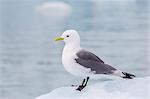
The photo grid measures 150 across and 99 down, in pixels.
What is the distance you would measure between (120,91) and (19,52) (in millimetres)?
8393

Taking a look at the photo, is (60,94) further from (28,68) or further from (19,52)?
(19,52)

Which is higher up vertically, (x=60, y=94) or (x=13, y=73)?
(x=60, y=94)

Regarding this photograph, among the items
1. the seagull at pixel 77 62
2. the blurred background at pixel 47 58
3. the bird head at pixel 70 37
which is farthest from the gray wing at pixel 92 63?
the blurred background at pixel 47 58

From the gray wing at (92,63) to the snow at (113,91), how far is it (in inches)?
6.0

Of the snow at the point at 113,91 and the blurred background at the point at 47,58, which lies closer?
the snow at the point at 113,91

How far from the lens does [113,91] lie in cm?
362

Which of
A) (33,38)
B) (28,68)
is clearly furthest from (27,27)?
(28,68)

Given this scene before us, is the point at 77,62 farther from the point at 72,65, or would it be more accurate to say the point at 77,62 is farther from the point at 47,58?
the point at 47,58

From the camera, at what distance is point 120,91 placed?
3.61 m

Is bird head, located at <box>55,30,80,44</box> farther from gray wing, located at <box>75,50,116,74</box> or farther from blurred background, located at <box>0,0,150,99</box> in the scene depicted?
blurred background, located at <box>0,0,150,99</box>

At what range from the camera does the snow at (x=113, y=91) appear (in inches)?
140

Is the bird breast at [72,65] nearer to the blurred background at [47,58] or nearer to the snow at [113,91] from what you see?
the snow at [113,91]

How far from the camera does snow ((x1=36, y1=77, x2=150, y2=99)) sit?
3.56 meters

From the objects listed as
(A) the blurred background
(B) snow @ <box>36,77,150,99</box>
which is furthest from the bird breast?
(A) the blurred background
